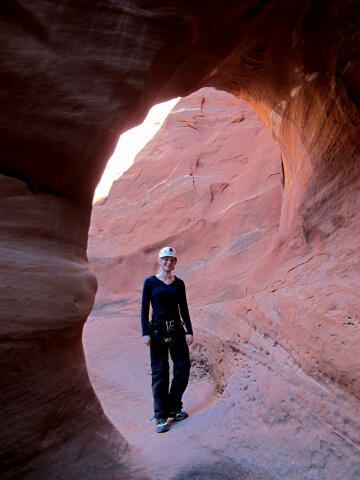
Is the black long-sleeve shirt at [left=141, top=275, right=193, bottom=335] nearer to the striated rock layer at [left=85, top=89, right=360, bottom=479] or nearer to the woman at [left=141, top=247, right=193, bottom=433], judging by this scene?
the woman at [left=141, top=247, right=193, bottom=433]

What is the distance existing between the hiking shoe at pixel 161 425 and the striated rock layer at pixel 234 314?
0.10 meters

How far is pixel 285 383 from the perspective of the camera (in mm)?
3010

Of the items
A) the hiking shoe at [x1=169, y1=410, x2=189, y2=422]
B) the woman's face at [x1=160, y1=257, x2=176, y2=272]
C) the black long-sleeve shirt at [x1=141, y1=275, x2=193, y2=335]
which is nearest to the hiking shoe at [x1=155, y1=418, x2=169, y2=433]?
the hiking shoe at [x1=169, y1=410, x2=189, y2=422]

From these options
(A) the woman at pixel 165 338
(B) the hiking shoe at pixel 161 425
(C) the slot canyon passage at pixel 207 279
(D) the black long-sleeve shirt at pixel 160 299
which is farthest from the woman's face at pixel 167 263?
(B) the hiking shoe at pixel 161 425

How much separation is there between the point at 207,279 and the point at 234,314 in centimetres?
168

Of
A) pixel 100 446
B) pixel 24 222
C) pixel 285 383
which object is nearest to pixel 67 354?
pixel 100 446

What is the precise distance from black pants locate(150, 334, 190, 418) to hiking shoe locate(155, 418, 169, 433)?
1.1 inches

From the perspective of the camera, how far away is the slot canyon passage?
1.92m

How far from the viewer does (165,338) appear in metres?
2.94

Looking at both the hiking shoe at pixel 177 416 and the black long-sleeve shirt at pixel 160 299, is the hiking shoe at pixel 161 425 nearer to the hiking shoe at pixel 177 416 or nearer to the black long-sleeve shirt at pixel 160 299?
the hiking shoe at pixel 177 416

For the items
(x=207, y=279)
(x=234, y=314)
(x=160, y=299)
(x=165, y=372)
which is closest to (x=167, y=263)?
(x=160, y=299)

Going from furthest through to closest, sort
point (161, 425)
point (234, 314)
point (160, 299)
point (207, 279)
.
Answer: point (207, 279) < point (234, 314) < point (160, 299) < point (161, 425)

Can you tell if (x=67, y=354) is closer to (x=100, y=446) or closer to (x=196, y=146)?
(x=100, y=446)

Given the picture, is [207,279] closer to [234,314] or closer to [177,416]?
[234,314]
